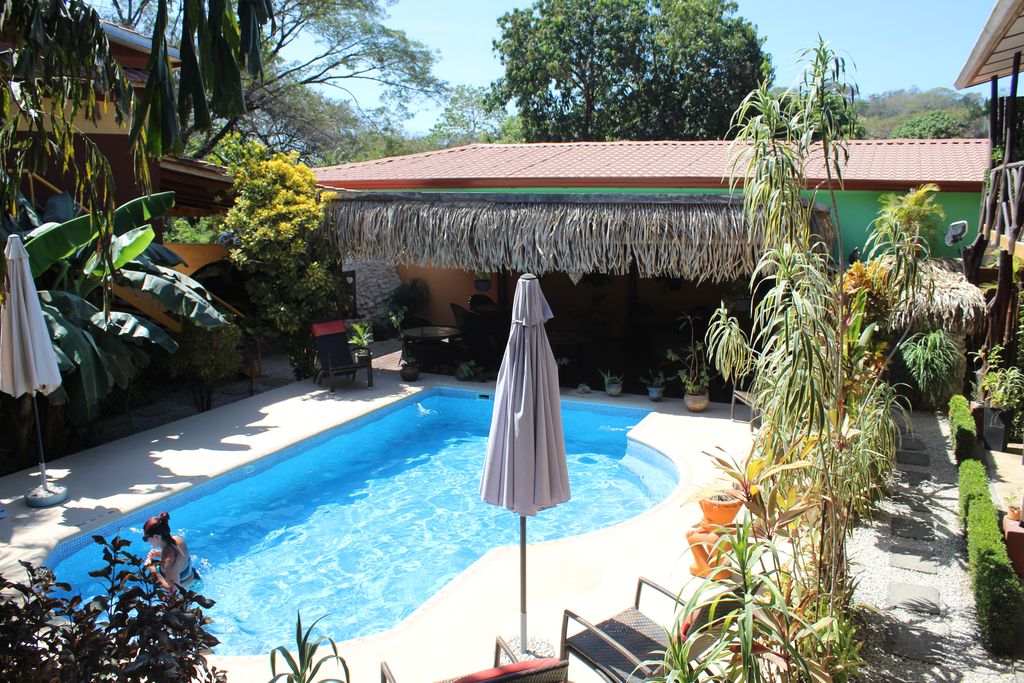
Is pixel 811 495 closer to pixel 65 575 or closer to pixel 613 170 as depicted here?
pixel 65 575

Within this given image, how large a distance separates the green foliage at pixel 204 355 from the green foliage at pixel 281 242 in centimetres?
134

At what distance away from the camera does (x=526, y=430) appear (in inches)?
201

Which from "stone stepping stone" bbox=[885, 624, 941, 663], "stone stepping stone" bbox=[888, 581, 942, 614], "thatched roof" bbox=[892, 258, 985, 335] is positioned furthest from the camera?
"thatched roof" bbox=[892, 258, 985, 335]

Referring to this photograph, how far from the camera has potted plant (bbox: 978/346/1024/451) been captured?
9.45 m

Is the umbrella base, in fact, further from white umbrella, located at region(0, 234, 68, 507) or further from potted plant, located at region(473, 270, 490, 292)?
potted plant, located at region(473, 270, 490, 292)

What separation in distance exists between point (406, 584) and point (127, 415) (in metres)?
5.56

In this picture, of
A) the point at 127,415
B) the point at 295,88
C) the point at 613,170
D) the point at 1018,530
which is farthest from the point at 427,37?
the point at 1018,530

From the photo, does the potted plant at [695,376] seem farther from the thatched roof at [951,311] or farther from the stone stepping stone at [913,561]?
the stone stepping stone at [913,561]

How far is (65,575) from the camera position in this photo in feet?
22.9

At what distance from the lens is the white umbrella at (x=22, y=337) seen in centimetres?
712

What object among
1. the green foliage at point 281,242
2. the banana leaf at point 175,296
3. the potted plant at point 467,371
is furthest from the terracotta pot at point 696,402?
the banana leaf at point 175,296

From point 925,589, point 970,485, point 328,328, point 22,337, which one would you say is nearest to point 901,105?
point 328,328

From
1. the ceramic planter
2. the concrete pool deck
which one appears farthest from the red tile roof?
the ceramic planter

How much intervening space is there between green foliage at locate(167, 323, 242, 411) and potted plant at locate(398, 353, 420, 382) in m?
2.90
